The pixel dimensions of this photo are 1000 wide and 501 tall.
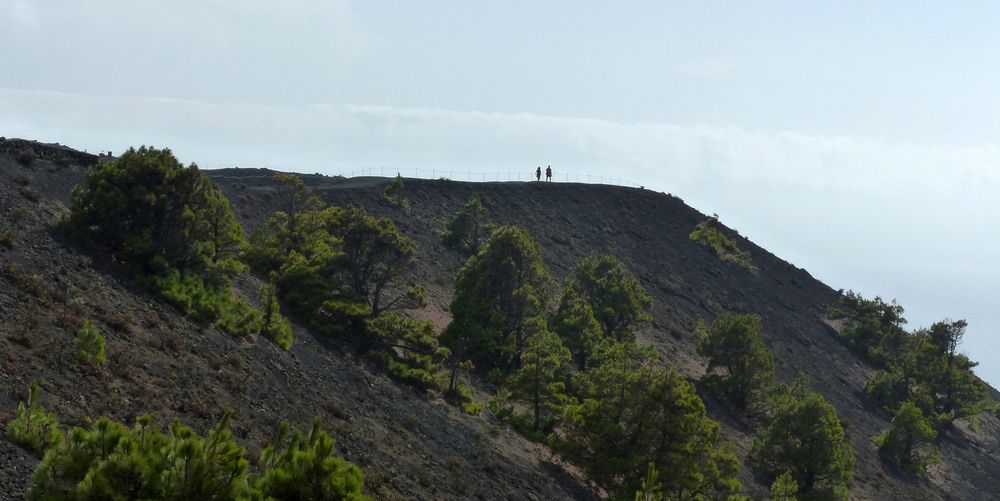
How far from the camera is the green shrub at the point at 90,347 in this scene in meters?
22.3

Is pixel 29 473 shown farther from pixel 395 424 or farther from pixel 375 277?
pixel 375 277

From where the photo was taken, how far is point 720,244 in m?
92.6

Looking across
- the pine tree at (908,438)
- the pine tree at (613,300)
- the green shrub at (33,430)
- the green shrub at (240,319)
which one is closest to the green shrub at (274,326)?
the green shrub at (240,319)

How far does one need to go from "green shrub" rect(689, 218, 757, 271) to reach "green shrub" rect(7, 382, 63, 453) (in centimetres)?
7842

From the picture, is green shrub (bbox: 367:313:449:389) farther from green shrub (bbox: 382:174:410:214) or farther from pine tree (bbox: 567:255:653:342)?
green shrub (bbox: 382:174:410:214)

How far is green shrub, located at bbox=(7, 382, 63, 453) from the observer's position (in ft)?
55.3

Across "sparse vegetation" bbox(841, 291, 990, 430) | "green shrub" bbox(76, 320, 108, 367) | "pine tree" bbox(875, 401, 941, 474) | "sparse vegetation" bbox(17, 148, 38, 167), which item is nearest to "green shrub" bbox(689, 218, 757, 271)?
"sparse vegetation" bbox(841, 291, 990, 430)

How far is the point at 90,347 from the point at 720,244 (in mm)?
77211

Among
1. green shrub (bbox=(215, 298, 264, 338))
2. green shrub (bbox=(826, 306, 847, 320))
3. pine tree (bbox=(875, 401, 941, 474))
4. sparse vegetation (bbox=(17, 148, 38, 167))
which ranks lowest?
pine tree (bbox=(875, 401, 941, 474))

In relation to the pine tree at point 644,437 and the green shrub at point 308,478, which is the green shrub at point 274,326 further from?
the green shrub at point 308,478

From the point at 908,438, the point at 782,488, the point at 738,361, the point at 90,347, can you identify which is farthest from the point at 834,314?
the point at 90,347

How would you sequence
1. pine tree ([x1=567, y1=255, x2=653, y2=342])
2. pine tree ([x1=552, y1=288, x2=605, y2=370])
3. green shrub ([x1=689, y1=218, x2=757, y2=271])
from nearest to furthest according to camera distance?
pine tree ([x1=552, y1=288, x2=605, y2=370]), pine tree ([x1=567, y1=255, x2=653, y2=342]), green shrub ([x1=689, y1=218, x2=757, y2=271])

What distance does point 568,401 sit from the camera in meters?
37.8

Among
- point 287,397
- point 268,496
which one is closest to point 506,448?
point 287,397
